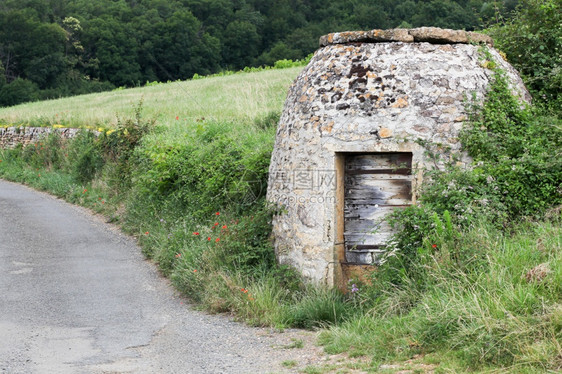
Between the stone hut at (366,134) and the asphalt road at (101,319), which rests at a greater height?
the stone hut at (366,134)

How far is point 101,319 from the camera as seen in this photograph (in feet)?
27.5

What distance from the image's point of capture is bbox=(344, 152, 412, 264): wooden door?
8242 millimetres

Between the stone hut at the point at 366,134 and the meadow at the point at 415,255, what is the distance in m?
0.35

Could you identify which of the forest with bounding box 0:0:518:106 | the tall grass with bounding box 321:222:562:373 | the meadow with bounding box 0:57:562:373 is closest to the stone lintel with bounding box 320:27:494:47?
the meadow with bounding box 0:57:562:373

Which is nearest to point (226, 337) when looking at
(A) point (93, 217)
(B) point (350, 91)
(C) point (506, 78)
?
(B) point (350, 91)

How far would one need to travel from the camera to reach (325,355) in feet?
21.0

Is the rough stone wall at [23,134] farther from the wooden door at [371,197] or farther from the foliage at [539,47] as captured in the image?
the foliage at [539,47]

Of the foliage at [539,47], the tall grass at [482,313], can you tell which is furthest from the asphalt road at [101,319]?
the foliage at [539,47]

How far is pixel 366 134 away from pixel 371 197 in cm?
83

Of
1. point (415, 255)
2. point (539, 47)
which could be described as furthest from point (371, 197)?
point (539, 47)

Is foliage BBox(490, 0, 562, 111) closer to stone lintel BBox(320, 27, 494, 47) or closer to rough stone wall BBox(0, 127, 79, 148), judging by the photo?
stone lintel BBox(320, 27, 494, 47)

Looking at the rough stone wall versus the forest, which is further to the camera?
the forest

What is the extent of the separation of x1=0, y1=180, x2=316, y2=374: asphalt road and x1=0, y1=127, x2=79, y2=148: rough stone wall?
826 centimetres

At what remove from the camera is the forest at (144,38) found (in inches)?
2012
